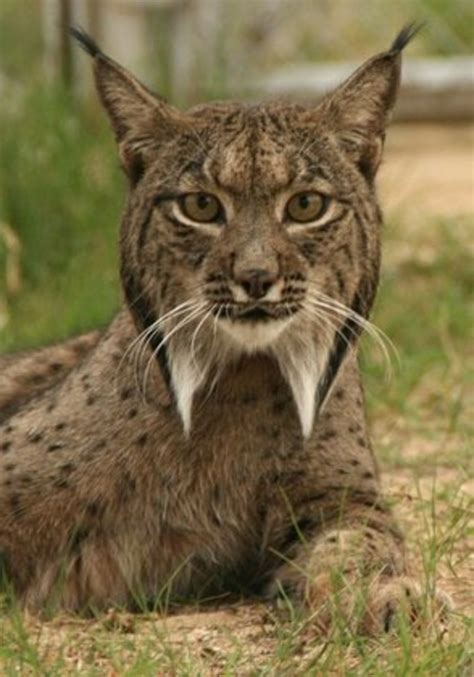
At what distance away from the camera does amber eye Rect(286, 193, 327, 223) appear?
16.3 ft

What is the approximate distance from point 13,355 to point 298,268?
5.76ft

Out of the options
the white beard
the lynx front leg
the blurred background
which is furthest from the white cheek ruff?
the blurred background

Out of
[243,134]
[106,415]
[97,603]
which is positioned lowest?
[97,603]

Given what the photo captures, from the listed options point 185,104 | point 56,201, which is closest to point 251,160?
point 56,201

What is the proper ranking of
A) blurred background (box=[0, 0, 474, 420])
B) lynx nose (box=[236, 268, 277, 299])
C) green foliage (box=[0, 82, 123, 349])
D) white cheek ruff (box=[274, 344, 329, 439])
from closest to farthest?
1. lynx nose (box=[236, 268, 277, 299])
2. white cheek ruff (box=[274, 344, 329, 439])
3. blurred background (box=[0, 0, 474, 420])
4. green foliage (box=[0, 82, 123, 349])

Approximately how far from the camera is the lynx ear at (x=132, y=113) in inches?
204

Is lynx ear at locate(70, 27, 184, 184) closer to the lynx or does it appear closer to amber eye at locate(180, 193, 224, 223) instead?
the lynx

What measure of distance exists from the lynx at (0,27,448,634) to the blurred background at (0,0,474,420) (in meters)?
1.75

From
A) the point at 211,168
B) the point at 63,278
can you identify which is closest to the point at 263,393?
the point at 211,168

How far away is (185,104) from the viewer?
8.76m

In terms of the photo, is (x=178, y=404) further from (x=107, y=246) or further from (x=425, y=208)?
(x=425, y=208)

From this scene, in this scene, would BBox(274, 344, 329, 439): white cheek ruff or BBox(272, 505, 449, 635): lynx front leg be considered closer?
BBox(272, 505, 449, 635): lynx front leg

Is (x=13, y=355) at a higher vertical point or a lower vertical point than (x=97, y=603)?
higher

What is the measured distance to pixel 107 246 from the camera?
27.5 ft
